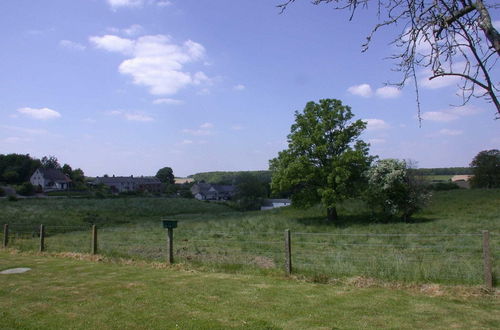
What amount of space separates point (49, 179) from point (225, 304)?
11681 centimetres

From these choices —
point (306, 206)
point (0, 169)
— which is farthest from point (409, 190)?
point (0, 169)

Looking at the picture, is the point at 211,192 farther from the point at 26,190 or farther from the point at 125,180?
the point at 26,190

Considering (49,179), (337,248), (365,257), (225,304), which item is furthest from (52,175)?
(225,304)

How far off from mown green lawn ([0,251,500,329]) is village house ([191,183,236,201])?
121 meters

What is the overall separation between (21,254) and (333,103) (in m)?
24.4

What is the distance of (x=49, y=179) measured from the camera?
363ft

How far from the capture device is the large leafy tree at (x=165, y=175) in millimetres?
157625

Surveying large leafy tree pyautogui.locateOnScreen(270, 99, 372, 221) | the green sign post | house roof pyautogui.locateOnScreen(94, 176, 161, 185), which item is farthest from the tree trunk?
house roof pyautogui.locateOnScreen(94, 176, 161, 185)

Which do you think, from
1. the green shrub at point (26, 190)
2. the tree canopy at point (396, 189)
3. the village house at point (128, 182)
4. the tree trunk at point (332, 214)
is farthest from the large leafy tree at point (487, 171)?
the village house at point (128, 182)

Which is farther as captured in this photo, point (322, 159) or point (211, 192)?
point (211, 192)

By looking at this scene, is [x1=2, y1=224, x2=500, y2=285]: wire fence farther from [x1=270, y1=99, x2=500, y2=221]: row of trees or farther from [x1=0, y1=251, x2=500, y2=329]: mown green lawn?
[x1=270, y1=99, x2=500, y2=221]: row of trees

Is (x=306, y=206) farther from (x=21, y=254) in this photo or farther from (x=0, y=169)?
(x=0, y=169)

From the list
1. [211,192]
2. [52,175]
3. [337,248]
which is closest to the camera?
[337,248]

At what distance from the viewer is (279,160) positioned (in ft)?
108
